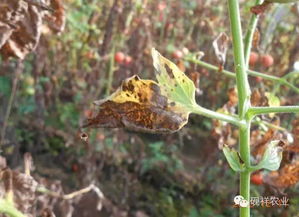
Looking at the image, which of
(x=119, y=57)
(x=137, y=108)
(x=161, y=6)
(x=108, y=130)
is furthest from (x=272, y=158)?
(x=161, y=6)

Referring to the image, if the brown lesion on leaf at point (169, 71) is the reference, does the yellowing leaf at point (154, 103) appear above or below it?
below

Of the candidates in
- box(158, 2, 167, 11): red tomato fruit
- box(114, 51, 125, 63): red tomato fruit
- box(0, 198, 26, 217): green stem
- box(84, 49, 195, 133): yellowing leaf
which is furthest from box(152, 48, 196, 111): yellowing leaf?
box(158, 2, 167, 11): red tomato fruit

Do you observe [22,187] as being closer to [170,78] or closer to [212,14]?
[170,78]

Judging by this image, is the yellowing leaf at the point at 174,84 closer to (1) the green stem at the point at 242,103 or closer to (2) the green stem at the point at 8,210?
(1) the green stem at the point at 242,103

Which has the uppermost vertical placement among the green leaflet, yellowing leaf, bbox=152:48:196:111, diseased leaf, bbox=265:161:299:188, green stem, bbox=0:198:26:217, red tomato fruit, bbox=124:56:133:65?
red tomato fruit, bbox=124:56:133:65

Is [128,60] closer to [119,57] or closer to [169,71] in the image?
[119,57]

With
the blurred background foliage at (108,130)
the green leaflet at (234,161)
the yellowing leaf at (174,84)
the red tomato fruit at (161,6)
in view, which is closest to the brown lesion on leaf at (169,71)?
the yellowing leaf at (174,84)

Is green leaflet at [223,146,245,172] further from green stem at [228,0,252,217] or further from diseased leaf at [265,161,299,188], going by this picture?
diseased leaf at [265,161,299,188]
